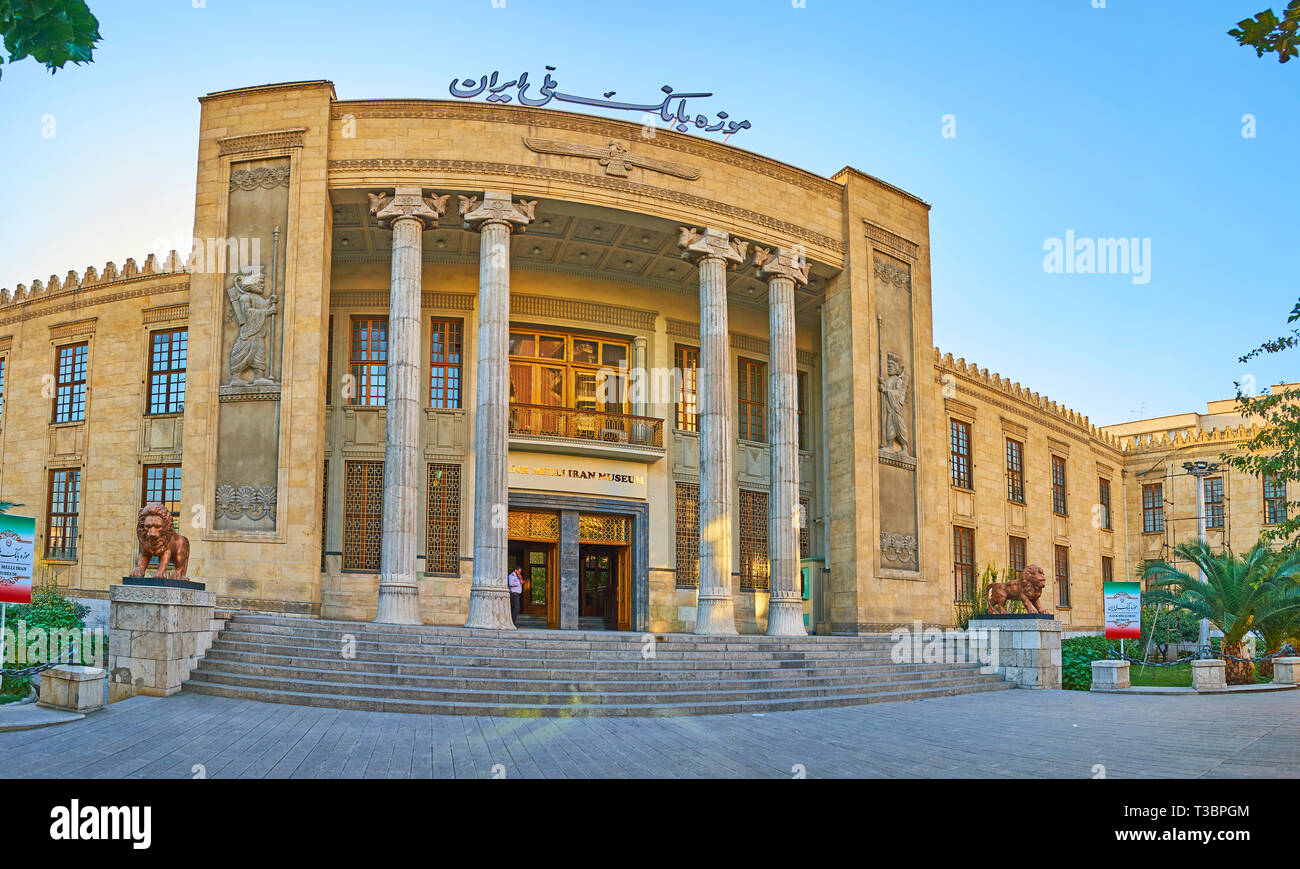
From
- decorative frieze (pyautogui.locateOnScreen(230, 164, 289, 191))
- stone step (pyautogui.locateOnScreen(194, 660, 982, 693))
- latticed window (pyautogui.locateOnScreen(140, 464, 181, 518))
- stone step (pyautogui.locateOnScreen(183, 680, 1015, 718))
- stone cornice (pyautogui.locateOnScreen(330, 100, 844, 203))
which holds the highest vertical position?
stone cornice (pyautogui.locateOnScreen(330, 100, 844, 203))

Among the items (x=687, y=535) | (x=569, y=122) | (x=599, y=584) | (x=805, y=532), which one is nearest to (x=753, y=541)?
(x=805, y=532)

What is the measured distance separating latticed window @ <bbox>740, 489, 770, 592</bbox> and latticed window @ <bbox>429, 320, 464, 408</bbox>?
8546 millimetres

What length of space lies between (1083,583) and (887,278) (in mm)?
18596

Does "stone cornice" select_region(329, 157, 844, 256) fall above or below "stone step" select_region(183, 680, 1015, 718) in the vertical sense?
above

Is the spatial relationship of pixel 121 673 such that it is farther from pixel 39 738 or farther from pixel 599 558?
pixel 599 558

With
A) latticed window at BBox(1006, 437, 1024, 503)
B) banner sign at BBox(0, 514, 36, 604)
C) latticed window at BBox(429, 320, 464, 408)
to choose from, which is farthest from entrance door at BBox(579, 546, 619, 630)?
latticed window at BBox(1006, 437, 1024, 503)

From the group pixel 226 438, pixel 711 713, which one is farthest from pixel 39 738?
pixel 226 438

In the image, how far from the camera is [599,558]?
26.4 metres

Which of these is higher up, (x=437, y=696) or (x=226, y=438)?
(x=226, y=438)

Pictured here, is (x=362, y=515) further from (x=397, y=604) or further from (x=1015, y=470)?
(x=1015, y=470)

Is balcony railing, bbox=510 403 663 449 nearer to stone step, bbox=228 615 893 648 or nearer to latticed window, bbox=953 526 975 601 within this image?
stone step, bbox=228 615 893 648

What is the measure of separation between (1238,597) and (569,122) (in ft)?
58.7

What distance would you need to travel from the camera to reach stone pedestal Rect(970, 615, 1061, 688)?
792 inches

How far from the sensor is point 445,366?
2522 cm
